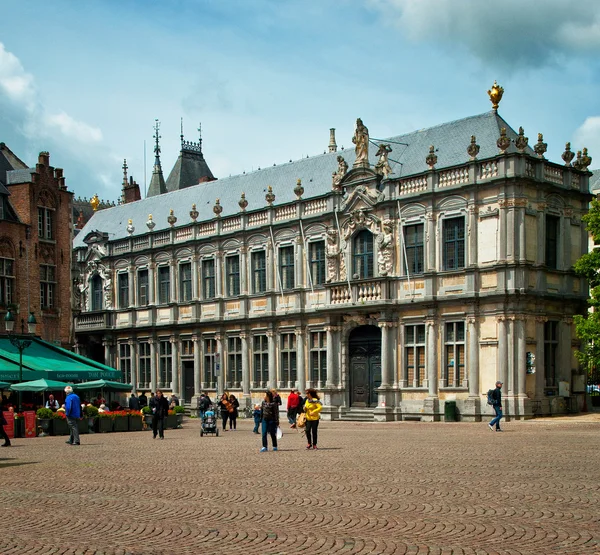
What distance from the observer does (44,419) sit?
34438 millimetres

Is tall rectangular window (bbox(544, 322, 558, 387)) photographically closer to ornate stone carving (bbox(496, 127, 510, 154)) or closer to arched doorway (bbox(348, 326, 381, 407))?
ornate stone carving (bbox(496, 127, 510, 154))

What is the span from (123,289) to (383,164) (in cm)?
2317

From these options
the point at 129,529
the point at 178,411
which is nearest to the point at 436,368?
the point at 178,411

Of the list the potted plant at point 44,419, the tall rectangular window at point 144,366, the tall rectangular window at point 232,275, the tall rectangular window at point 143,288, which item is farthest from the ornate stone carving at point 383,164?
the tall rectangular window at point 144,366

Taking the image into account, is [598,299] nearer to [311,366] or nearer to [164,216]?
A: [311,366]

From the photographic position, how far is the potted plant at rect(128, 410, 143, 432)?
38.0 meters

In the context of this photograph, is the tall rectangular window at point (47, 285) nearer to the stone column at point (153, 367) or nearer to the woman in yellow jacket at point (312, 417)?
the stone column at point (153, 367)

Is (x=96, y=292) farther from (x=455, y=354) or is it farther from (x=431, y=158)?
(x=455, y=354)

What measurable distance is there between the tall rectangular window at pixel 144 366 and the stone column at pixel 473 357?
82.2 feet

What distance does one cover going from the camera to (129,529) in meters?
12.2

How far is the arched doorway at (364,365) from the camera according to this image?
44312 mm

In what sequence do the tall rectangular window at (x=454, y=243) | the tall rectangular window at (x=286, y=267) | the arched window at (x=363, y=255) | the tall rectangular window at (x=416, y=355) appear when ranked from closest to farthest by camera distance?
the tall rectangular window at (x=454, y=243) < the tall rectangular window at (x=416, y=355) < the arched window at (x=363, y=255) < the tall rectangular window at (x=286, y=267)

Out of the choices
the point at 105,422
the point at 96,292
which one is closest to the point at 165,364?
the point at 96,292

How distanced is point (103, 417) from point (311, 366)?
1405 cm
